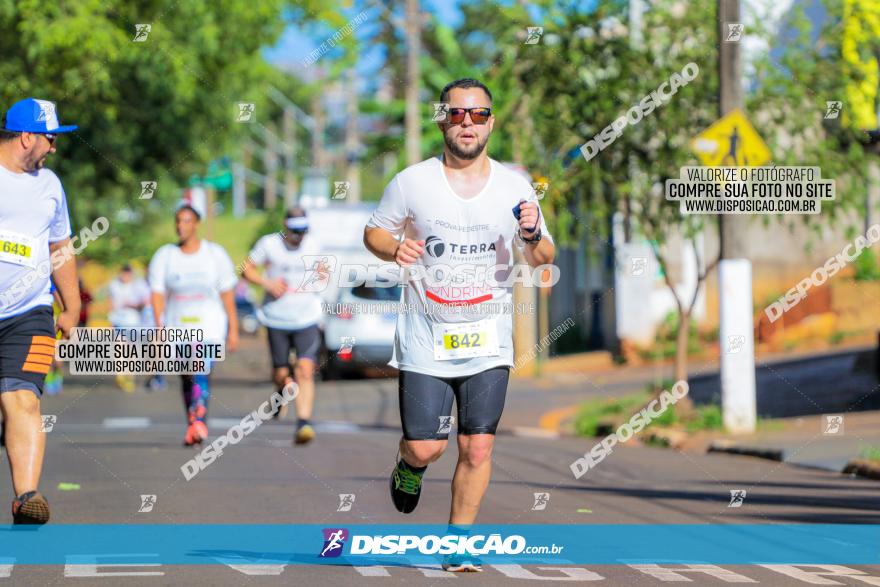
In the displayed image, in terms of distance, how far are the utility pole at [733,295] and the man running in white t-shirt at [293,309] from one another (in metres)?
4.42

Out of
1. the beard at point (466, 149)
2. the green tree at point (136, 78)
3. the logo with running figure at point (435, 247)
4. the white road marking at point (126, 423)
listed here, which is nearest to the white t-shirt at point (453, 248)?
the logo with running figure at point (435, 247)

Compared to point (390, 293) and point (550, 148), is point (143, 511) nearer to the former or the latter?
point (550, 148)

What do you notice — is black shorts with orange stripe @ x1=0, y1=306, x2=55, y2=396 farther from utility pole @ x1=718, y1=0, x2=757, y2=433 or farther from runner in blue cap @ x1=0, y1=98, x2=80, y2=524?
utility pole @ x1=718, y1=0, x2=757, y2=433

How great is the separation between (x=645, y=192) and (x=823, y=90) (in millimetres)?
2303

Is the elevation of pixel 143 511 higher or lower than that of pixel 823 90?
lower

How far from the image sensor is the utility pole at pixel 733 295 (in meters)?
16.0

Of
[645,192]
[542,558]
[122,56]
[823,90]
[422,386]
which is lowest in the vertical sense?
[542,558]

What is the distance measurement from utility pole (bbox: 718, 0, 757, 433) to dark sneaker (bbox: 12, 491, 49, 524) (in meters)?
9.22

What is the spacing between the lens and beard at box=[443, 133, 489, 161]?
6.97 m

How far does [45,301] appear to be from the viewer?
8352 mm

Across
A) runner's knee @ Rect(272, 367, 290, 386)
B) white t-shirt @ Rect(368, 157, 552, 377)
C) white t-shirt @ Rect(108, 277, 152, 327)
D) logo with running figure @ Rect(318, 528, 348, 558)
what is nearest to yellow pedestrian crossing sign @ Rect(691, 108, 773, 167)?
runner's knee @ Rect(272, 367, 290, 386)

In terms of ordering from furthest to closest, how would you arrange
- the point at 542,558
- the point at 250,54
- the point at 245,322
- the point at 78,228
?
the point at 245,322 < the point at 78,228 < the point at 250,54 < the point at 542,558

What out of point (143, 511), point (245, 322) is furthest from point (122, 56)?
point (245, 322)

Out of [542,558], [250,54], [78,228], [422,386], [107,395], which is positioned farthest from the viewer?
[78,228]
